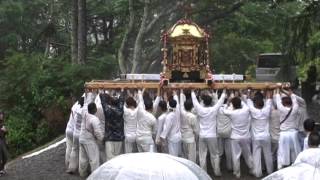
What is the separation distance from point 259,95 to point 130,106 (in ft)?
8.84

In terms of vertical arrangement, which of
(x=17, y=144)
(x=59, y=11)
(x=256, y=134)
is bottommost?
(x=17, y=144)

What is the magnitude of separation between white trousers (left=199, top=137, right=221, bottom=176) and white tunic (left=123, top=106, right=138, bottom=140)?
137cm

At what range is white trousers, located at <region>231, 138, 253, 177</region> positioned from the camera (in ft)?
42.0

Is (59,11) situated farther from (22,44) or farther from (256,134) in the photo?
(256,134)

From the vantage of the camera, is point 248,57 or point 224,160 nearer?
point 224,160

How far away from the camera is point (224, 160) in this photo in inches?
542

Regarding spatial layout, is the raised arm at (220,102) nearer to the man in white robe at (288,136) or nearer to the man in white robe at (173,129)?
the man in white robe at (173,129)

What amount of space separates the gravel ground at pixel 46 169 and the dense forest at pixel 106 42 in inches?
220

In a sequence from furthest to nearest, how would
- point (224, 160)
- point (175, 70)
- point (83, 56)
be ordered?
point (83, 56) → point (175, 70) → point (224, 160)

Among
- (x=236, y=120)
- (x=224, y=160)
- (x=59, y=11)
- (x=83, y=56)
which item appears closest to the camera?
(x=236, y=120)

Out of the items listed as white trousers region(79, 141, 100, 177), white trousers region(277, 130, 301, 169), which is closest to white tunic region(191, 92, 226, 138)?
white trousers region(277, 130, 301, 169)

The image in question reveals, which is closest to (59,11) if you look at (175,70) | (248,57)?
(248,57)

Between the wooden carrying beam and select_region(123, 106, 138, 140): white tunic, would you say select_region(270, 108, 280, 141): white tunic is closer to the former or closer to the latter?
the wooden carrying beam

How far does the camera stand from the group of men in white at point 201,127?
1261 cm
